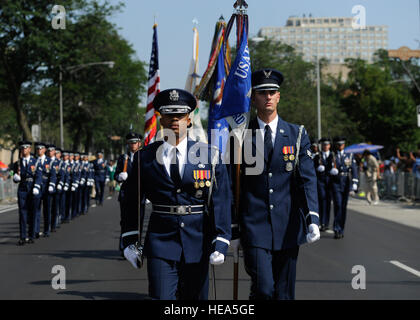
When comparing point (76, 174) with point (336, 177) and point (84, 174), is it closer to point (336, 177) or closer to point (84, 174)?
point (84, 174)

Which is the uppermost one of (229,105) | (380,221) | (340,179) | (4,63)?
(4,63)

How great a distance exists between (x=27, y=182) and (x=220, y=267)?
5.45 metres

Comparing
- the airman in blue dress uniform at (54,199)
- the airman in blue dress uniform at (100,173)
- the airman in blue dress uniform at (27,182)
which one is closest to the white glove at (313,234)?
the airman in blue dress uniform at (27,182)

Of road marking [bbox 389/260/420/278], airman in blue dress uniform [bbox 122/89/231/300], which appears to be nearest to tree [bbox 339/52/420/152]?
road marking [bbox 389/260/420/278]

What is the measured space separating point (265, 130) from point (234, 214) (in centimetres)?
70

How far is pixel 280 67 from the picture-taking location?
5872 centimetres

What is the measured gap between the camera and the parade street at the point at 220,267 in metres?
8.20

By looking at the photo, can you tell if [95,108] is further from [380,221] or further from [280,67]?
[380,221]

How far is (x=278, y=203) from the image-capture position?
547 cm

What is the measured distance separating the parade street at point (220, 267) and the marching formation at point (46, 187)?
0.41 m

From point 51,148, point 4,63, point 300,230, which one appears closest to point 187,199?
point 300,230

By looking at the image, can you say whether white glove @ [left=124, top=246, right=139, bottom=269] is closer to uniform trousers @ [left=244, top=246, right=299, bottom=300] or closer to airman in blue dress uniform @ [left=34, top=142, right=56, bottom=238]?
uniform trousers @ [left=244, top=246, right=299, bottom=300]

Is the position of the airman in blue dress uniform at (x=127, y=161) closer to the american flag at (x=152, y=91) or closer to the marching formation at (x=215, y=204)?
the american flag at (x=152, y=91)

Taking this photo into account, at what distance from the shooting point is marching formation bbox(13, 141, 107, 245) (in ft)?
46.4
